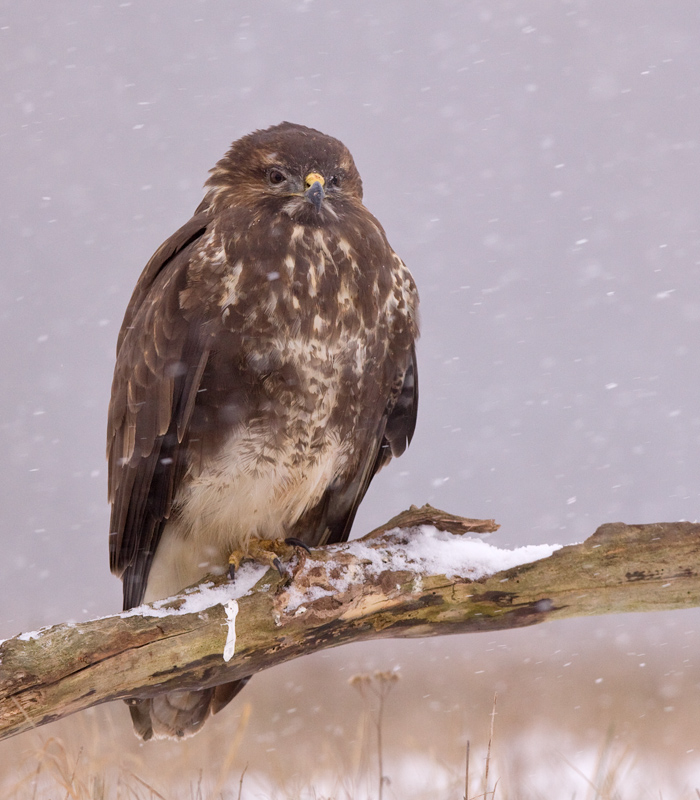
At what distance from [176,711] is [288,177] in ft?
7.43

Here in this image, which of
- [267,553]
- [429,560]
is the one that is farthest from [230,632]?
[429,560]

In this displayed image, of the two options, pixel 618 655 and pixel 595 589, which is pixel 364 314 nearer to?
pixel 595 589

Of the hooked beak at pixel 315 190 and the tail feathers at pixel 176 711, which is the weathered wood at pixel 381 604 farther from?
the hooked beak at pixel 315 190

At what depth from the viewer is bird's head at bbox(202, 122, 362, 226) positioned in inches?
133

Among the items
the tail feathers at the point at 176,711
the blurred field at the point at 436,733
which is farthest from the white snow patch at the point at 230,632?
the tail feathers at the point at 176,711

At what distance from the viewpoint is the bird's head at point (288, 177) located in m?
3.37

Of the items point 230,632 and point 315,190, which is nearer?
point 230,632

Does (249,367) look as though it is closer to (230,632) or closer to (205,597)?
(205,597)

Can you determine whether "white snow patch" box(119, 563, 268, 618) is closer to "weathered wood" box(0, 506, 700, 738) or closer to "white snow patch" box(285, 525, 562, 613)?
"weathered wood" box(0, 506, 700, 738)

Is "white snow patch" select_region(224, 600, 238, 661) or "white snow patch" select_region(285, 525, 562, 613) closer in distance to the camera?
"white snow patch" select_region(224, 600, 238, 661)

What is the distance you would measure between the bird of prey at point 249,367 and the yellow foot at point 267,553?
23 millimetres

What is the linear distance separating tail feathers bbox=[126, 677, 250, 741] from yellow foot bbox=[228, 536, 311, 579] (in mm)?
500

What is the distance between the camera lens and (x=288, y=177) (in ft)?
11.2

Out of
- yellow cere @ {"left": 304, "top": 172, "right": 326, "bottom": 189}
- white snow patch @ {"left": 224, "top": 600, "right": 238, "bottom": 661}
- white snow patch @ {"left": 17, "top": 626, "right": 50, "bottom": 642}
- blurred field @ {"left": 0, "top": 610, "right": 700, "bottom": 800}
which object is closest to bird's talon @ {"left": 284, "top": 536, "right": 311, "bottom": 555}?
white snow patch @ {"left": 224, "top": 600, "right": 238, "bottom": 661}
